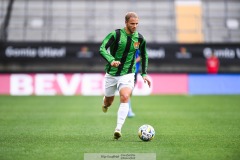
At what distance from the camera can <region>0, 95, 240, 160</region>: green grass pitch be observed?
7.97m

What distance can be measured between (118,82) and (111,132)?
148cm

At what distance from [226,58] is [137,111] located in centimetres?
1073

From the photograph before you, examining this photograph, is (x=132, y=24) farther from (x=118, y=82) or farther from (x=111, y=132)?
(x=111, y=132)

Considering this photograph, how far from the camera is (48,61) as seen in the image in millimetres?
25875

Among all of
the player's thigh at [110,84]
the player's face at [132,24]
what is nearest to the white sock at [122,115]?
the player's thigh at [110,84]

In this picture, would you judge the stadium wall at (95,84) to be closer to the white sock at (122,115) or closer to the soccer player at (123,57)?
the soccer player at (123,57)

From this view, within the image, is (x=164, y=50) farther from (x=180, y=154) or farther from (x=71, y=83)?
(x=180, y=154)

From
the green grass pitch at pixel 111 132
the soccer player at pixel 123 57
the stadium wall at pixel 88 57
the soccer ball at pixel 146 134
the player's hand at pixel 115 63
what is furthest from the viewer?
the stadium wall at pixel 88 57

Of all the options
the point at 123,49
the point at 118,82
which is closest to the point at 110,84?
the point at 118,82

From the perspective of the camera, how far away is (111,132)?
35.8 feet

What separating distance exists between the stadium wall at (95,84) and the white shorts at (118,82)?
15.2 metres

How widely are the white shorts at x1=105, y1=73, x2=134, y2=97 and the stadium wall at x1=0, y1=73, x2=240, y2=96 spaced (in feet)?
50.0

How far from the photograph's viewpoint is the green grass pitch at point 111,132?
26.2 feet

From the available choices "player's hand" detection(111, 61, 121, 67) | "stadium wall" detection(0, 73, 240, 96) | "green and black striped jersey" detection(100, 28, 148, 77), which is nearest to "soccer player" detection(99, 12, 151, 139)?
"green and black striped jersey" detection(100, 28, 148, 77)
